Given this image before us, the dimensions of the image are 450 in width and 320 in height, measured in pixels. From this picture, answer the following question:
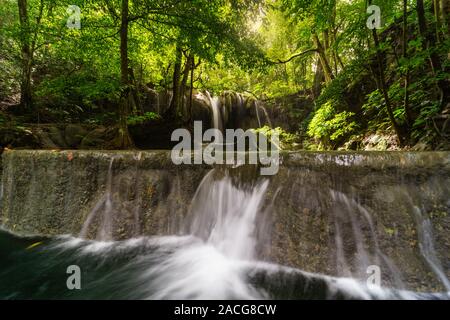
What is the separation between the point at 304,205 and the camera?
2475mm

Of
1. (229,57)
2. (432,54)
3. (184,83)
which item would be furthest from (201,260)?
(184,83)

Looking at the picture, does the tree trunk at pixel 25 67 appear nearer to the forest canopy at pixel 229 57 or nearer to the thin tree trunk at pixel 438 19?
the forest canopy at pixel 229 57

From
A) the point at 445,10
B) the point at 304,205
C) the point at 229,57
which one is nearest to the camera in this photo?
the point at 304,205

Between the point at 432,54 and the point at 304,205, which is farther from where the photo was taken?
the point at 432,54

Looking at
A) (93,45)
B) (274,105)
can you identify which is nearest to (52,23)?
(93,45)

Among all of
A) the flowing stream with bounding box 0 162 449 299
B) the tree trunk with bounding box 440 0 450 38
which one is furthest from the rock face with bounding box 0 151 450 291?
the tree trunk with bounding box 440 0 450 38

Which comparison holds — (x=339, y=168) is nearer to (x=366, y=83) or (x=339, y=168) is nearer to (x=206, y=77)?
(x=366, y=83)

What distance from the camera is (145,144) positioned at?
910cm

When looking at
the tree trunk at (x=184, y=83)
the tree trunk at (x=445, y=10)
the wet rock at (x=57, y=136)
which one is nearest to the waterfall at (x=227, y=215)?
the tree trunk at (x=445, y=10)

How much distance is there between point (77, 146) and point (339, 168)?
24.0ft

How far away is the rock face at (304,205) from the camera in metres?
2.06

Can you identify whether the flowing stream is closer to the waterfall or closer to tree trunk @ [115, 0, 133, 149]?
the waterfall

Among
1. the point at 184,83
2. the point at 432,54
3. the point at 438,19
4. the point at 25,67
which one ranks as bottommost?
the point at 432,54

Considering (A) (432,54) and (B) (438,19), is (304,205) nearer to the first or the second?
(A) (432,54)
